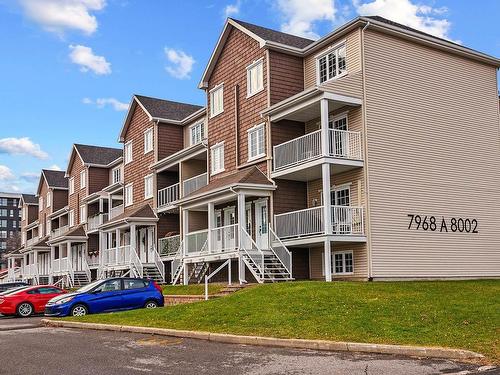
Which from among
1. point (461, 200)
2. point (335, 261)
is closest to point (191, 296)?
point (335, 261)

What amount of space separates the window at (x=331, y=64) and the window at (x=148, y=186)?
16356 mm

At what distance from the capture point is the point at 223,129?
3203 cm

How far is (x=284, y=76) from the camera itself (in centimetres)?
2878

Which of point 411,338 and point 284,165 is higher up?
point 284,165

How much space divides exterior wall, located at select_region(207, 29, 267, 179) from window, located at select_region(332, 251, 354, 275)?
5028 millimetres

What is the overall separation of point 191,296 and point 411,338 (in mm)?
12860

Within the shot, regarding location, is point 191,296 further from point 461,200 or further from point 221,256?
point 461,200

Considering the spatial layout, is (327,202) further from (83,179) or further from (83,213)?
(83,179)

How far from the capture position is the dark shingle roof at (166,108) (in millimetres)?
41484

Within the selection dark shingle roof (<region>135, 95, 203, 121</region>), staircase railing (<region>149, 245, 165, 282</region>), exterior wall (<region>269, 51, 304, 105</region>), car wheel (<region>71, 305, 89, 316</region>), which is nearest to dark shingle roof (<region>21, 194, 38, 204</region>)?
dark shingle roof (<region>135, 95, 203, 121</region>)

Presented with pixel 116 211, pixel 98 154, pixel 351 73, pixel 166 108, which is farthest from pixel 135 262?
pixel 98 154

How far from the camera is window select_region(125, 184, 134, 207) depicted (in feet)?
144

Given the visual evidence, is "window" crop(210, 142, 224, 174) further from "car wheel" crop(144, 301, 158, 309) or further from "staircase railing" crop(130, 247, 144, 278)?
"car wheel" crop(144, 301, 158, 309)

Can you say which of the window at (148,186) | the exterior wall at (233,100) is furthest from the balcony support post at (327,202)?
the window at (148,186)
